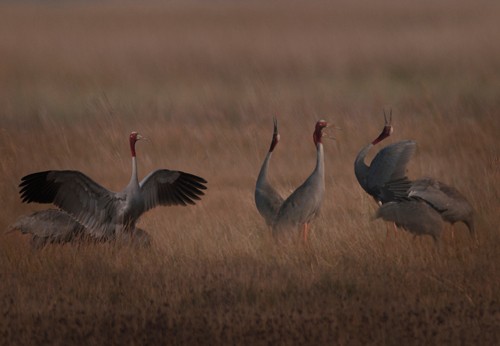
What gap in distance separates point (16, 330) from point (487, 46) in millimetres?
17488

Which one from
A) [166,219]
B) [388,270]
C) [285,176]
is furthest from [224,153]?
[388,270]

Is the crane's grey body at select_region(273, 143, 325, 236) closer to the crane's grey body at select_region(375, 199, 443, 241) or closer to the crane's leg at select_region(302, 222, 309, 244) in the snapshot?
the crane's leg at select_region(302, 222, 309, 244)

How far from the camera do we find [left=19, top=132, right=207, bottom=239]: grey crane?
25.9ft

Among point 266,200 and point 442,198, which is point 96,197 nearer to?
point 266,200

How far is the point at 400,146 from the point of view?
322 inches

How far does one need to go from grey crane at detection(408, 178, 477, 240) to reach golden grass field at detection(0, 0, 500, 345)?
22cm

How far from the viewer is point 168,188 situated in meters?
8.27

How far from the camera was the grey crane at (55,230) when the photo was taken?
26.4 ft

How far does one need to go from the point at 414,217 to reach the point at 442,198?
28cm

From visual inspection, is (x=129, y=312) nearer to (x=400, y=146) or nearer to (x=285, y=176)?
(x=400, y=146)

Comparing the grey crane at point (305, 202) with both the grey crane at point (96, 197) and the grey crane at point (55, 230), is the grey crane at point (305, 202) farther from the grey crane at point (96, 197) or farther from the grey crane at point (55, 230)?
the grey crane at point (55, 230)

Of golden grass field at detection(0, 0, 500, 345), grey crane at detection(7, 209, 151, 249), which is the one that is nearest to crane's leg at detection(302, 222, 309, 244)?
golden grass field at detection(0, 0, 500, 345)

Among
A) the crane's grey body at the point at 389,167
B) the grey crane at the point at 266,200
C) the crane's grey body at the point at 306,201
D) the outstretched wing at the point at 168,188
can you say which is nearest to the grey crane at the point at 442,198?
the crane's grey body at the point at 389,167

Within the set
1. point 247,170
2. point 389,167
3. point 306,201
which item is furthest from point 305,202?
point 247,170
